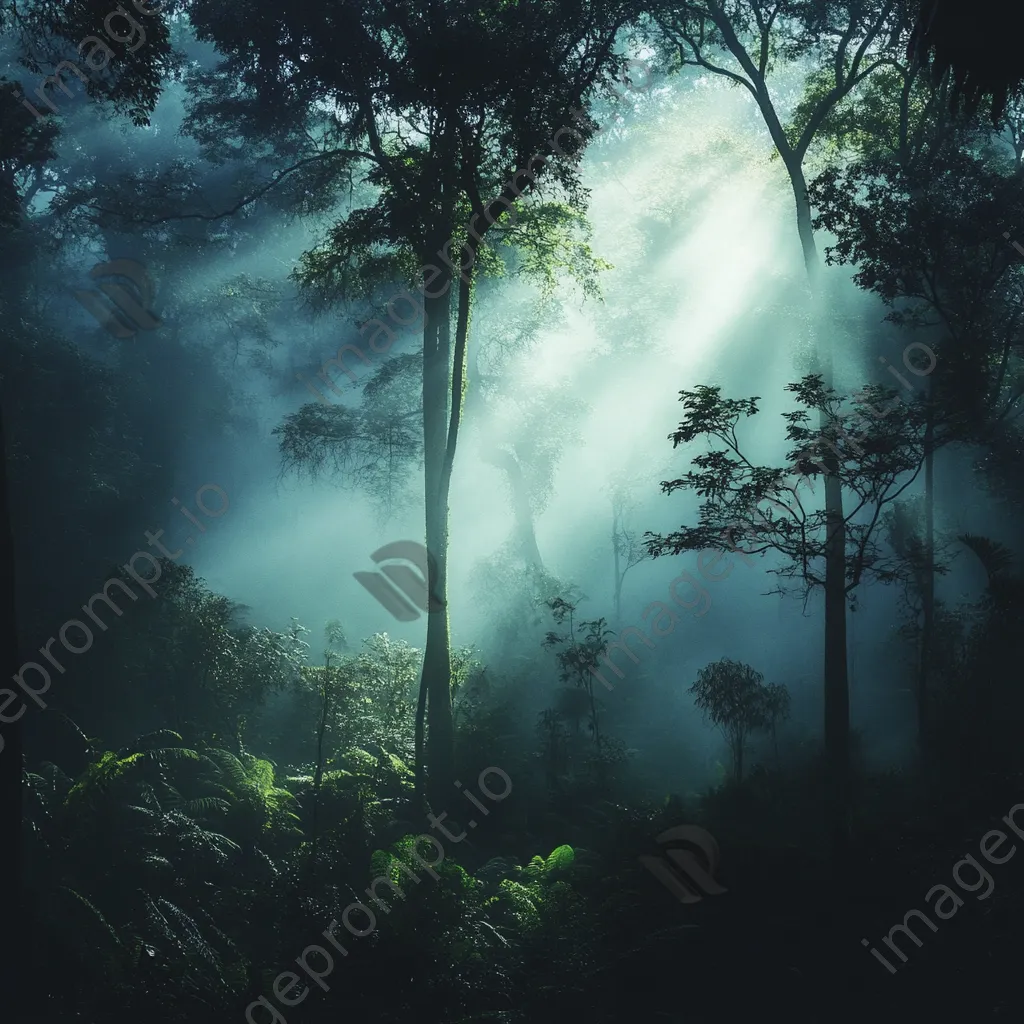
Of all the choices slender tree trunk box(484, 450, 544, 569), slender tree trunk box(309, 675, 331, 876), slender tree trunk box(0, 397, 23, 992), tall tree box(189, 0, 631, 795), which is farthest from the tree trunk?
slender tree trunk box(484, 450, 544, 569)

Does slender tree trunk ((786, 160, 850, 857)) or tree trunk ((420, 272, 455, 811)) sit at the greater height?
slender tree trunk ((786, 160, 850, 857))

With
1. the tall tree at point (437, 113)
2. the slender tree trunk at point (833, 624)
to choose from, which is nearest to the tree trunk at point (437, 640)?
the tall tree at point (437, 113)

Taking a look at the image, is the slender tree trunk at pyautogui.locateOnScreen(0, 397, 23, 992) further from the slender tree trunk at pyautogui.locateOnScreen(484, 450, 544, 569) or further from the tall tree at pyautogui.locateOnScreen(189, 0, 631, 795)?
the slender tree trunk at pyautogui.locateOnScreen(484, 450, 544, 569)

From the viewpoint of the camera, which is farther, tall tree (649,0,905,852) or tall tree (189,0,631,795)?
tall tree (649,0,905,852)

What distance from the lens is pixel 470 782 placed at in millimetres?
13750

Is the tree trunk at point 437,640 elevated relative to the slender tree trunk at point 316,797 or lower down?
elevated

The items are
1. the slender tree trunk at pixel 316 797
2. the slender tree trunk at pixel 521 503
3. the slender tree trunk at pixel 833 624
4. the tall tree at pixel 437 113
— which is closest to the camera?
the slender tree trunk at pixel 316 797

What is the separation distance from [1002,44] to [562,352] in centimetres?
2498

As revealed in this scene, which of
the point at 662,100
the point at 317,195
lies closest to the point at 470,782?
the point at 317,195

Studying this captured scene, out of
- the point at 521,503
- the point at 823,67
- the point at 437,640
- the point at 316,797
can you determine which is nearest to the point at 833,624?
the point at 437,640

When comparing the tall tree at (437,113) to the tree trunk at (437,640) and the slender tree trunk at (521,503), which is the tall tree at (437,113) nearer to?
the tree trunk at (437,640)

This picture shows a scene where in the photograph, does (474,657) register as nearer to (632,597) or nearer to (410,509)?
(632,597)

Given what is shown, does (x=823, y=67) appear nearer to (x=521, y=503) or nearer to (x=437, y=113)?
(x=437, y=113)

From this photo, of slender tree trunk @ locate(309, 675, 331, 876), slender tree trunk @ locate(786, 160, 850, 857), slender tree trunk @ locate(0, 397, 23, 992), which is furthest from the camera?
slender tree trunk @ locate(786, 160, 850, 857)
